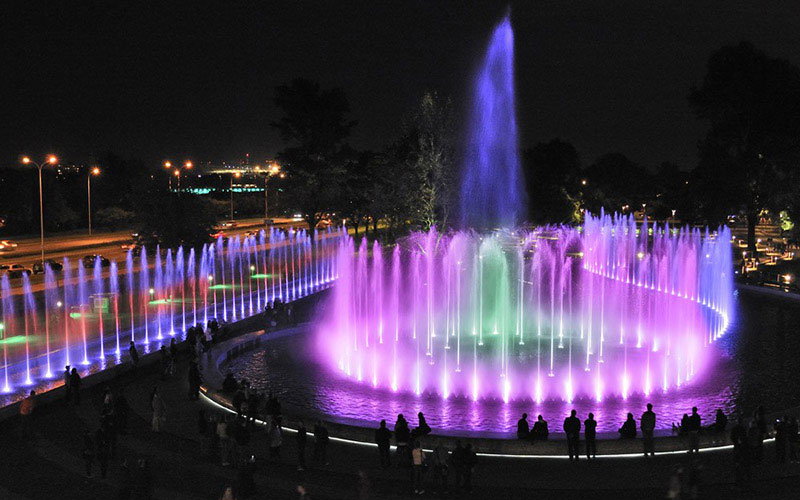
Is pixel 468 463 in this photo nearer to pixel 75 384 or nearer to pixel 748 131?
pixel 75 384

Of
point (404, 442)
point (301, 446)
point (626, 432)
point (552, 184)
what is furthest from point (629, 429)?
point (552, 184)

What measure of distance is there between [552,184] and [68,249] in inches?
2316

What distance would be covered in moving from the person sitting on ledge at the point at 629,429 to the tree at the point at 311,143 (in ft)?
170

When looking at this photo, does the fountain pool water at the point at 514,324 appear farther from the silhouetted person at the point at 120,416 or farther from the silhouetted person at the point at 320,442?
the silhouetted person at the point at 120,416

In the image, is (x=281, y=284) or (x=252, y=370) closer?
(x=252, y=370)

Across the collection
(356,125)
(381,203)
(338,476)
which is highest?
(356,125)

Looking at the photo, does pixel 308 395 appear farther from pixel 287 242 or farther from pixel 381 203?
pixel 287 242

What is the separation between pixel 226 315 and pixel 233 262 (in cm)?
1911

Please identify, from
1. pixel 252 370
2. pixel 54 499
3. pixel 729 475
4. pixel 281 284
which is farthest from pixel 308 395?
pixel 281 284

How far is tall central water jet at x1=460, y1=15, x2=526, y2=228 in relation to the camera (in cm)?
3734

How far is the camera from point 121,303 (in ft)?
123

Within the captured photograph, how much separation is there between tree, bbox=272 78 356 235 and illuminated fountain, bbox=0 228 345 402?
7118mm

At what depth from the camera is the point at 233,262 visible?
2164 inches

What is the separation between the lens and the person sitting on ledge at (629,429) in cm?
1520
